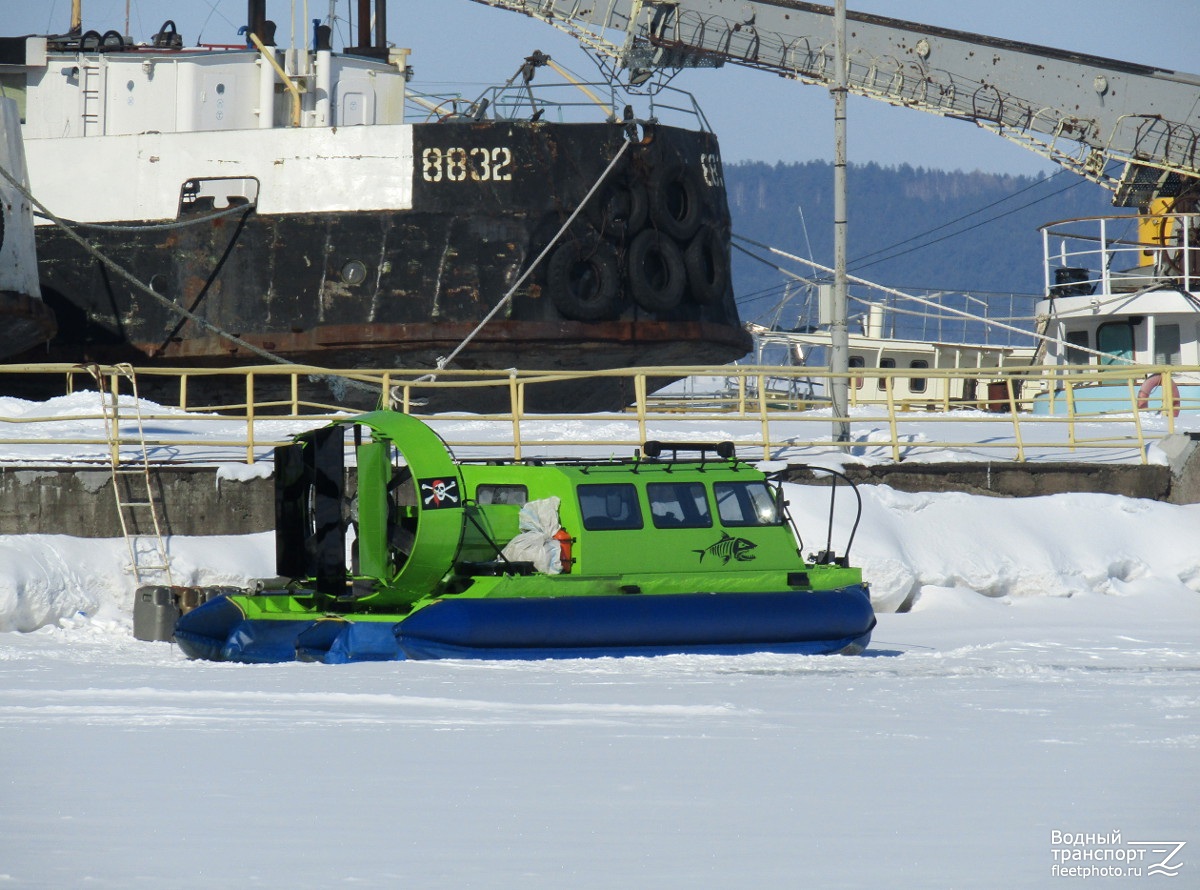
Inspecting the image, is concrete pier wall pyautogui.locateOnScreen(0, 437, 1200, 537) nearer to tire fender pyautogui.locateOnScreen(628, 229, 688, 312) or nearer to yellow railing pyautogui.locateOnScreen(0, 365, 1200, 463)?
yellow railing pyautogui.locateOnScreen(0, 365, 1200, 463)

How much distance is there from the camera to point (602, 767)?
6734 millimetres

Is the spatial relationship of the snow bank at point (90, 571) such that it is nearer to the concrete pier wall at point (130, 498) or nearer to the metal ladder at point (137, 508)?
the metal ladder at point (137, 508)

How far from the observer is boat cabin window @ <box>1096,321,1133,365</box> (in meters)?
31.7

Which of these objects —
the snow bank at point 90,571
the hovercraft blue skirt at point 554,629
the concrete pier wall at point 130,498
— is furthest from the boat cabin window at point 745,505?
the snow bank at point 90,571

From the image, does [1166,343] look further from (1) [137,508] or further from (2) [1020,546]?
(1) [137,508]

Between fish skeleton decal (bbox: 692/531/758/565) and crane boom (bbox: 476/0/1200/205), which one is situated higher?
crane boom (bbox: 476/0/1200/205)

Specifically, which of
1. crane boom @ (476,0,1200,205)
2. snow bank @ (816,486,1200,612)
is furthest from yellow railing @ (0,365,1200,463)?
crane boom @ (476,0,1200,205)

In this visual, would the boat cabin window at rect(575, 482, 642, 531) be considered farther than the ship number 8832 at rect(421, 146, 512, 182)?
No

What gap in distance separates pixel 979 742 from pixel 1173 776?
3.49ft

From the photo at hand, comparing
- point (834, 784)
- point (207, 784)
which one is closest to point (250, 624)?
point (207, 784)

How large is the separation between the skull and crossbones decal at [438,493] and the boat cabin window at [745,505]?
2363mm

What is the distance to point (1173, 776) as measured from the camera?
6.55 metres

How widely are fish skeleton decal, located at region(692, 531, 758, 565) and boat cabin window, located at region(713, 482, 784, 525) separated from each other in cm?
16

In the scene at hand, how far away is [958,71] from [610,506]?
89.9 ft
